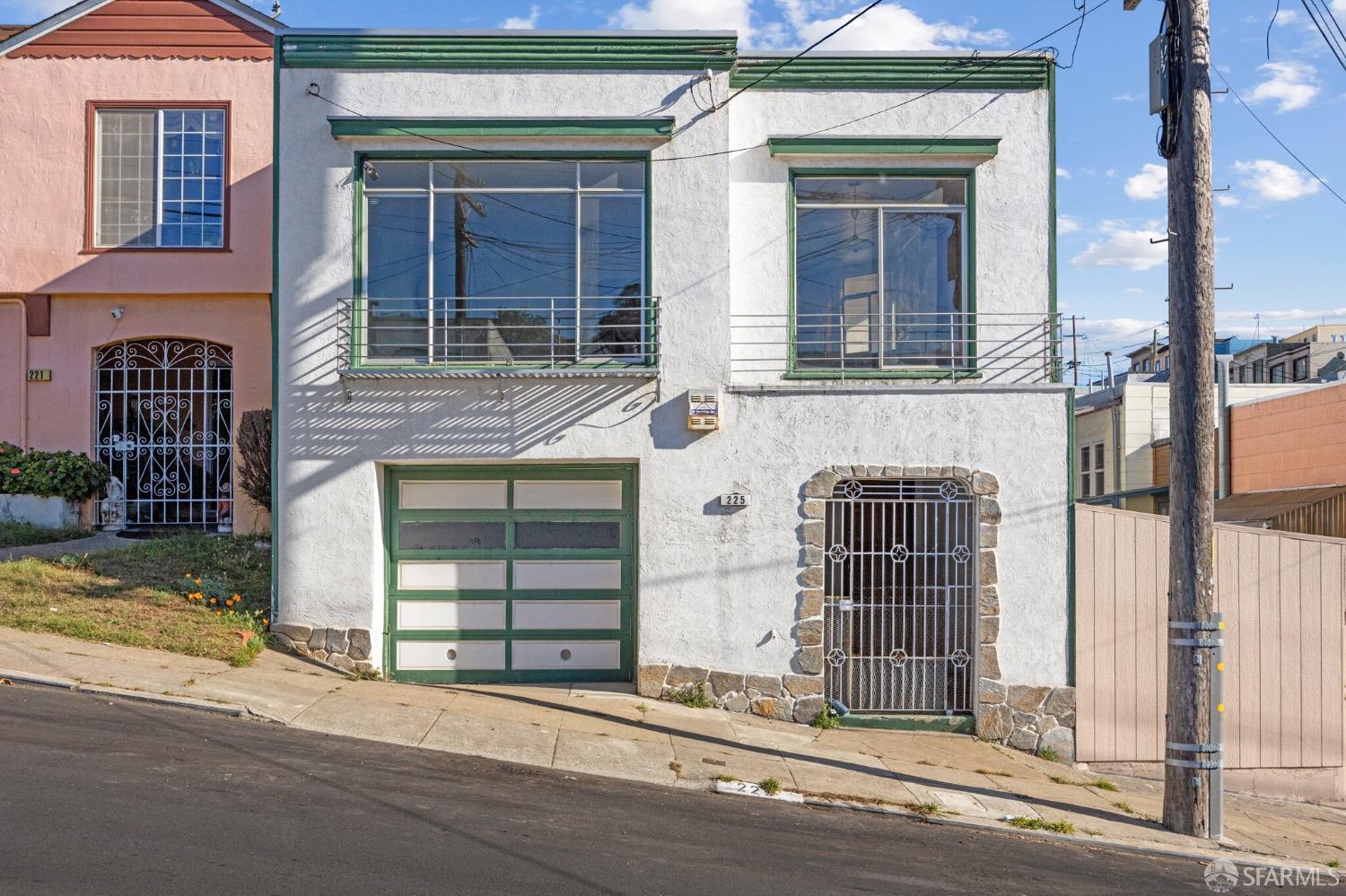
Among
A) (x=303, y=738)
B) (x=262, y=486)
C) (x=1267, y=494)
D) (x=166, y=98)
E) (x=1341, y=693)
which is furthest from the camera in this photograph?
(x=1267, y=494)

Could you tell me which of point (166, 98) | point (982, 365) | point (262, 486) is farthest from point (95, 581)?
point (982, 365)

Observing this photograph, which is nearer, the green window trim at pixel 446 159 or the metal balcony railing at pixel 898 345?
the green window trim at pixel 446 159

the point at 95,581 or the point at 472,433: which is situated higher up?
the point at 472,433

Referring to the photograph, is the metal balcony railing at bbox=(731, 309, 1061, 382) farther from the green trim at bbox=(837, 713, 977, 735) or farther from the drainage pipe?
the drainage pipe

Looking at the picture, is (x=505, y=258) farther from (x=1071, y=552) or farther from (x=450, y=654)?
(x=1071, y=552)

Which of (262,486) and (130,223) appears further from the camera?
(130,223)

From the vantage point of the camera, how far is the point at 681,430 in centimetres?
1052

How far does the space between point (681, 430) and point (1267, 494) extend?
10.3 metres

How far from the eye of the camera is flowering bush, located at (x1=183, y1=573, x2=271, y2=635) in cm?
1050

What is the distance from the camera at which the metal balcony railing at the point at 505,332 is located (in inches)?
421

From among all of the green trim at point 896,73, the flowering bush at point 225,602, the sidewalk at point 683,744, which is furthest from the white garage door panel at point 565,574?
the green trim at point 896,73

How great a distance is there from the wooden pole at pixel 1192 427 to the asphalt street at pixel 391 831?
1.01 metres

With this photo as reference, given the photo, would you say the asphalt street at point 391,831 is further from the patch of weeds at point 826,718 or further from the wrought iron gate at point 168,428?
the wrought iron gate at point 168,428

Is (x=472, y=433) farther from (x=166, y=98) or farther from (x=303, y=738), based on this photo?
(x=166, y=98)
